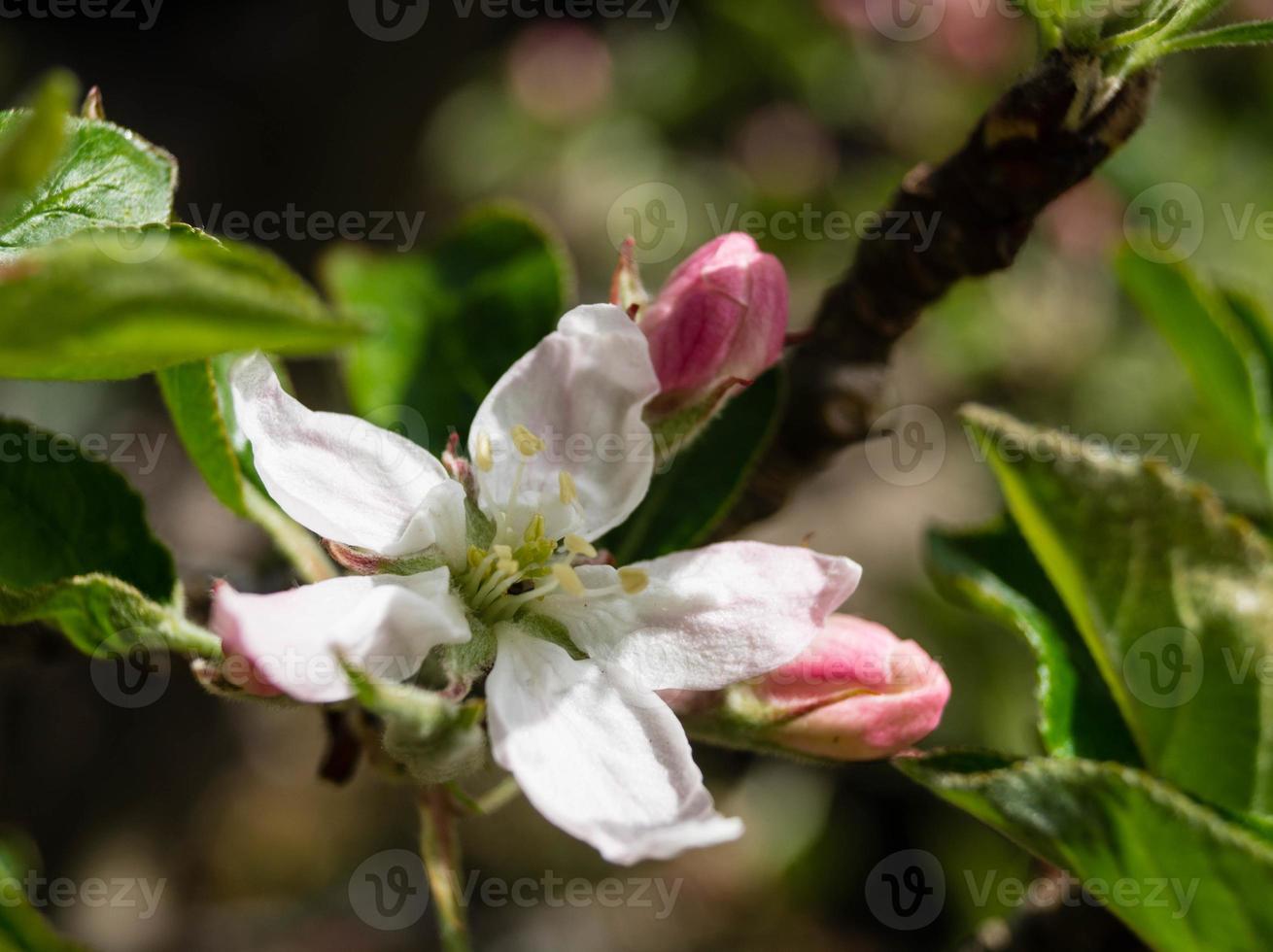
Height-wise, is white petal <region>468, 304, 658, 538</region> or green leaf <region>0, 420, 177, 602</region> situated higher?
white petal <region>468, 304, 658, 538</region>

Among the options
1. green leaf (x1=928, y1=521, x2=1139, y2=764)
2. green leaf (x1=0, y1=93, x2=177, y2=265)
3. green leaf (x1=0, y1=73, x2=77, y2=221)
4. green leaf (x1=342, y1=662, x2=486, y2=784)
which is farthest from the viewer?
green leaf (x1=928, y1=521, x2=1139, y2=764)

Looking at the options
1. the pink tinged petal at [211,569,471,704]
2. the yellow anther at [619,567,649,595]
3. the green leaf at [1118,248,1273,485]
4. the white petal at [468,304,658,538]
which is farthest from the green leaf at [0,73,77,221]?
the green leaf at [1118,248,1273,485]

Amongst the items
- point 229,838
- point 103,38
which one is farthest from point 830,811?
point 103,38

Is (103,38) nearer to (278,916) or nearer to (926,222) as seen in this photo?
(278,916)

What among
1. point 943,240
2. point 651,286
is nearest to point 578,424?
point 943,240

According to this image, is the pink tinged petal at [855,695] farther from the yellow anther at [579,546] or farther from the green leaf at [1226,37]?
the green leaf at [1226,37]

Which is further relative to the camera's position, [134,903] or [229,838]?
[229,838]

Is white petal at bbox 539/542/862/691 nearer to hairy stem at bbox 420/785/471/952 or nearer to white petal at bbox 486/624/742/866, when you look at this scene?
white petal at bbox 486/624/742/866
